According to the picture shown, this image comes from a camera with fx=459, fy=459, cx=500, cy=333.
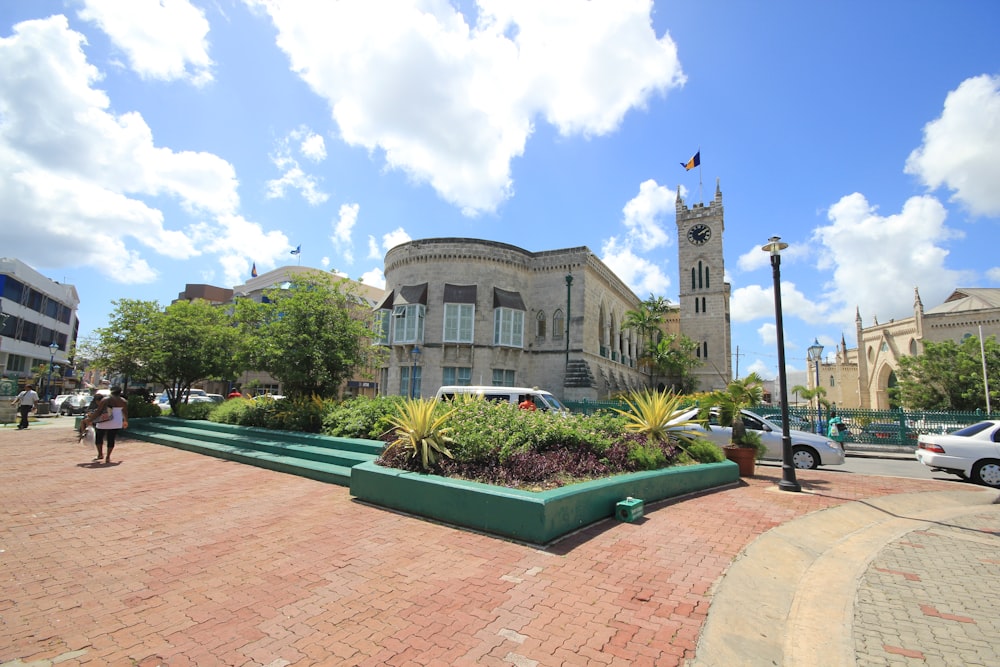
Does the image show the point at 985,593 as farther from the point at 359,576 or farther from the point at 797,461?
the point at 797,461

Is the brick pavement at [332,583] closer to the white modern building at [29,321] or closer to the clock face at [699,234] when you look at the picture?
the white modern building at [29,321]

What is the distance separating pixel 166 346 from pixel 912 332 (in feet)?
220

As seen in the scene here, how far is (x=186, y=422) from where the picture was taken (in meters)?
14.9

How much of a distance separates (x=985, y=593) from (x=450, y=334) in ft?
77.1

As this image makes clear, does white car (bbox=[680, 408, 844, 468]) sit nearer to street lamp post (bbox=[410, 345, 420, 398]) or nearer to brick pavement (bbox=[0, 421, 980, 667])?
brick pavement (bbox=[0, 421, 980, 667])

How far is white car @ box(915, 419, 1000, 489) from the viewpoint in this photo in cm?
1022

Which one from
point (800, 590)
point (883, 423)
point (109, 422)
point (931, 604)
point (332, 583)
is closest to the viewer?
point (931, 604)

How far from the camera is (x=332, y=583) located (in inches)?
163

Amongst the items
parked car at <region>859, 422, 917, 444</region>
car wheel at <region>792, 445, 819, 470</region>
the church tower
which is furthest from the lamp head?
the church tower

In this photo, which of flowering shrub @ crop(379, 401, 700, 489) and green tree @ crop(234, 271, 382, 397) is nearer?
flowering shrub @ crop(379, 401, 700, 489)

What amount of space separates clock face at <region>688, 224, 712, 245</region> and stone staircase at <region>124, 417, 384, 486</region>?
47.0m

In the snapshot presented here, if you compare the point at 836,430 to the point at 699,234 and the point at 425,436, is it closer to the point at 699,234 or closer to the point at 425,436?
the point at 425,436

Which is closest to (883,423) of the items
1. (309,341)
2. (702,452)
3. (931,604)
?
(702,452)

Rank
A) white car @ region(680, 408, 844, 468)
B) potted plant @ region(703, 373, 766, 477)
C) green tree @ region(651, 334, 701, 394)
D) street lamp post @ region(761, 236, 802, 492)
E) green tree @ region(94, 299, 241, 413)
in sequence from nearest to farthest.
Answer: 1. street lamp post @ region(761, 236, 802, 492)
2. potted plant @ region(703, 373, 766, 477)
3. white car @ region(680, 408, 844, 468)
4. green tree @ region(94, 299, 241, 413)
5. green tree @ region(651, 334, 701, 394)
